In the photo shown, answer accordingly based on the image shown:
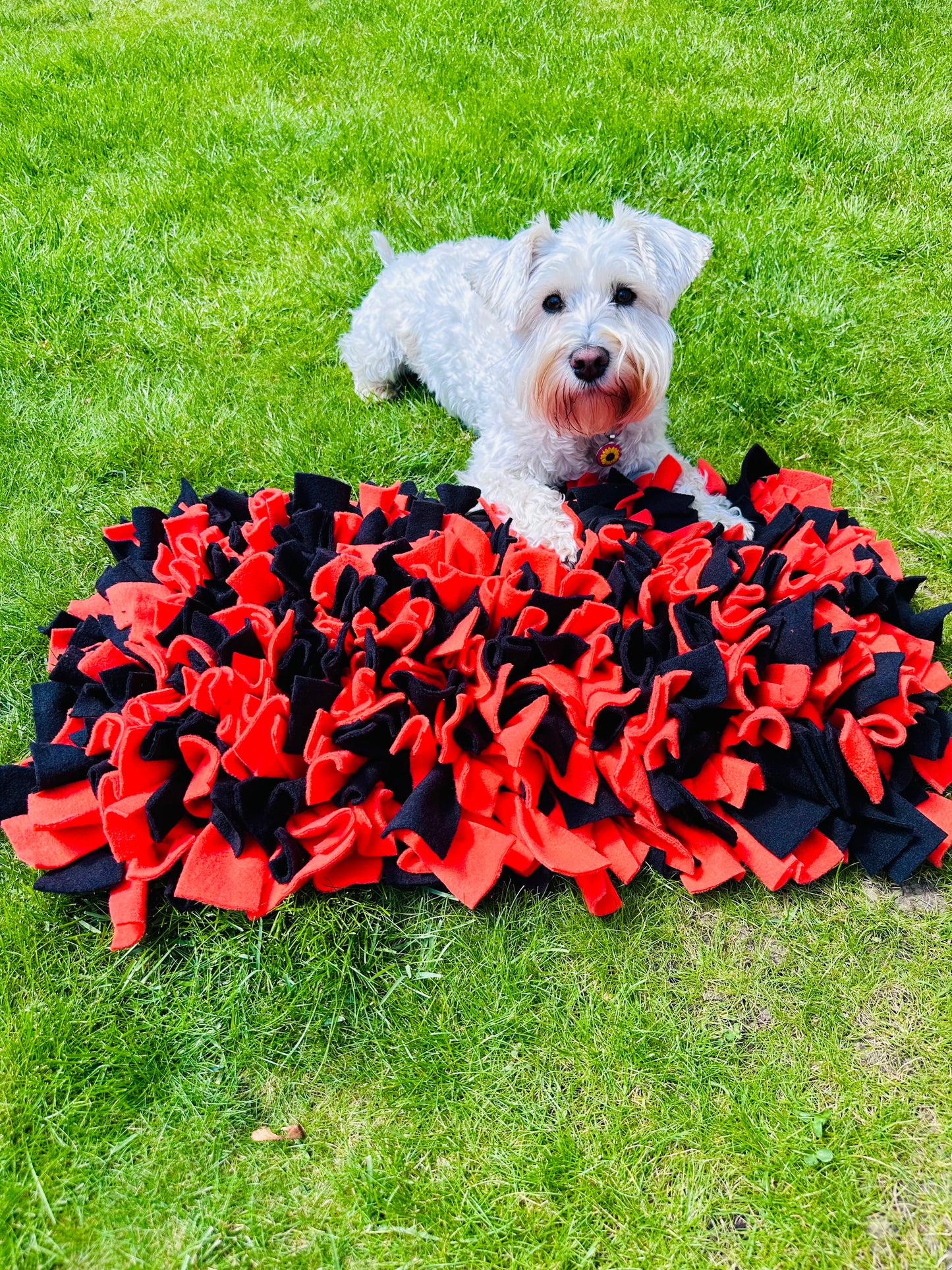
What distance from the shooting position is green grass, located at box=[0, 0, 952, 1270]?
1.87 metres

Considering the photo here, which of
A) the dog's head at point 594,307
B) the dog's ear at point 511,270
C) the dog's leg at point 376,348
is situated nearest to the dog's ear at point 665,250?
the dog's head at point 594,307

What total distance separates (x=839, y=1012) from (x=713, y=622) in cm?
115

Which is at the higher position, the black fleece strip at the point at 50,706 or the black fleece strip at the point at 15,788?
the black fleece strip at the point at 50,706

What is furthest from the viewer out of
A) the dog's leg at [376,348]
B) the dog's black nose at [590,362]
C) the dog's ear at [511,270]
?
the dog's leg at [376,348]

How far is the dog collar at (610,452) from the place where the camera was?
10.4 ft

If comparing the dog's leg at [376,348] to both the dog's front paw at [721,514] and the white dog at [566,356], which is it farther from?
the dog's front paw at [721,514]

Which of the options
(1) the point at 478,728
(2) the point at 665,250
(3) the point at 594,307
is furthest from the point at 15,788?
(2) the point at 665,250

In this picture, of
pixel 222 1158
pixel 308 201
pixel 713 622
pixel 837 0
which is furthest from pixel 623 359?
pixel 837 0

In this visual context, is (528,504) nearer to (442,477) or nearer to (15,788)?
(442,477)

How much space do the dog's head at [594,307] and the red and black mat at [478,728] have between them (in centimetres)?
50

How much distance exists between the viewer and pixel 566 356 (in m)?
2.82

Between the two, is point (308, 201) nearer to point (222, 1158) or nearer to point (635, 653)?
point (635, 653)

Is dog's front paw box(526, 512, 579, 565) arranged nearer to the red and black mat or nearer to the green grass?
the red and black mat

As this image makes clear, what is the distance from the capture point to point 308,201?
5.29 m
